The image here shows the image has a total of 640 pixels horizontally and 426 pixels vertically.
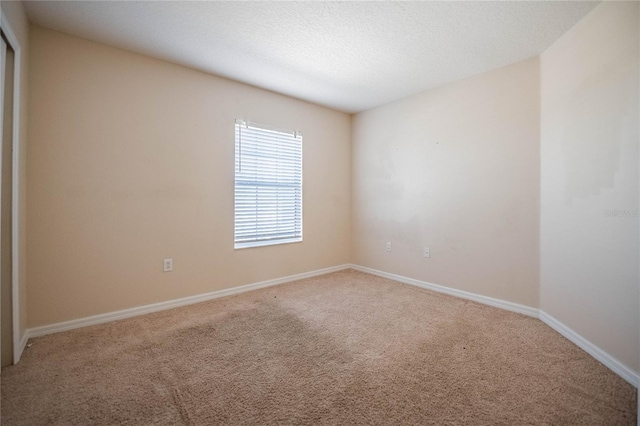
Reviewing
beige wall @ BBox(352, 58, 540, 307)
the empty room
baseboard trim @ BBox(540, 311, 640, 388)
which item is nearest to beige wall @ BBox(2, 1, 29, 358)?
the empty room

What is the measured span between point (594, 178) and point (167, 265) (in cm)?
355

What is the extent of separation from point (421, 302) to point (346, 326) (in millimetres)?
1010

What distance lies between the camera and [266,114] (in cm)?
338

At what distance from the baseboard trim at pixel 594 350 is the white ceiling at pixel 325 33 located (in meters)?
2.31

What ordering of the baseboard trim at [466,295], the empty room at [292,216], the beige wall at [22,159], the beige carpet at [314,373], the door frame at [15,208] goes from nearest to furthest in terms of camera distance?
the beige carpet at [314,373] → the empty room at [292,216] → the door frame at [15,208] → the beige wall at [22,159] → the baseboard trim at [466,295]

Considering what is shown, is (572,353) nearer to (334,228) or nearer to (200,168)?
(334,228)

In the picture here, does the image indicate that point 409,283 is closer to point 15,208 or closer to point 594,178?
point 594,178

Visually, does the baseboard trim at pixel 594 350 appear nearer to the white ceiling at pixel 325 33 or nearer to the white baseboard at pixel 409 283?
the white baseboard at pixel 409 283

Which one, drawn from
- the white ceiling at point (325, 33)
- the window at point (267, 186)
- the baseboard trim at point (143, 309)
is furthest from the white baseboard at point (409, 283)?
the white ceiling at point (325, 33)

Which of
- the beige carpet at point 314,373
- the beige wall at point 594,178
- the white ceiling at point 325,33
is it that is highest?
the white ceiling at point 325,33

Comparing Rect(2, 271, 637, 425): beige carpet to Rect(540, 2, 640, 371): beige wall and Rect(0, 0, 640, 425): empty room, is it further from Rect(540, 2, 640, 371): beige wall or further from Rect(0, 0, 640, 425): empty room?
Rect(540, 2, 640, 371): beige wall

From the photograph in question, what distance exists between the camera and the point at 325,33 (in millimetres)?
2201

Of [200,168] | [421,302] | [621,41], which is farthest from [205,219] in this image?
[621,41]

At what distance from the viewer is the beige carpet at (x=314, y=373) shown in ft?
4.44
